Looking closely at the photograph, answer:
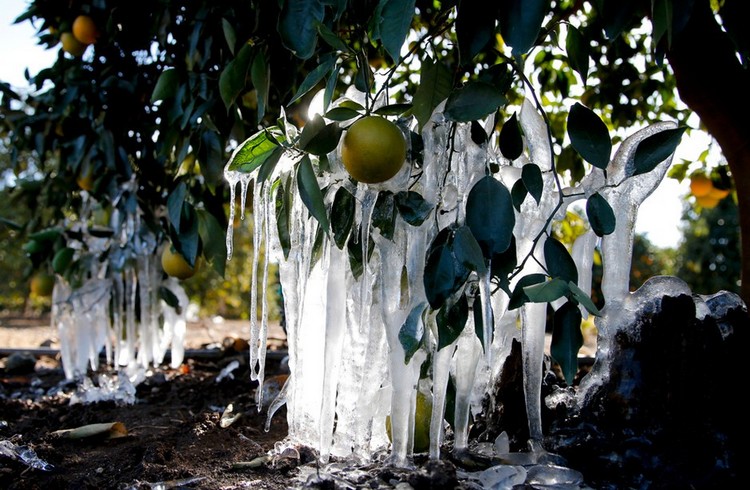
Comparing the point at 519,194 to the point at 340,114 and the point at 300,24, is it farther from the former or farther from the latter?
the point at 300,24

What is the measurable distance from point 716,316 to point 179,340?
2.00 m

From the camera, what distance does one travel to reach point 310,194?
3.13 feet

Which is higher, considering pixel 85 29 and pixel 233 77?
pixel 85 29

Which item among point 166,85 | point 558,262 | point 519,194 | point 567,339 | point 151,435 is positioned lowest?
point 151,435

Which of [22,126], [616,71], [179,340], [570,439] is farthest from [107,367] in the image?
[616,71]

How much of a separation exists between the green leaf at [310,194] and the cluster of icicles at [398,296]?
0.57 feet

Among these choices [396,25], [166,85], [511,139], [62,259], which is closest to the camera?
[396,25]

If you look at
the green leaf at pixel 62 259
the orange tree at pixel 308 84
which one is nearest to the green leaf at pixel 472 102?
the orange tree at pixel 308 84

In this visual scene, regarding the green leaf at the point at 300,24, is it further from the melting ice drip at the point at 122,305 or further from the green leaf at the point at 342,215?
the melting ice drip at the point at 122,305

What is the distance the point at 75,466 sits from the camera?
1.45m

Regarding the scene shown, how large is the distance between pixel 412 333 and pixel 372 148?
294 millimetres

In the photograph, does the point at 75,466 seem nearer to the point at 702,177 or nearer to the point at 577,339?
the point at 577,339

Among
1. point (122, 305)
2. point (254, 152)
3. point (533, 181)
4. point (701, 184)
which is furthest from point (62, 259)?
point (701, 184)

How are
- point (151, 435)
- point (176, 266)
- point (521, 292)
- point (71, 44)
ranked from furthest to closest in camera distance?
point (71, 44)
point (176, 266)
point (151, 435)
point (521, 292)
